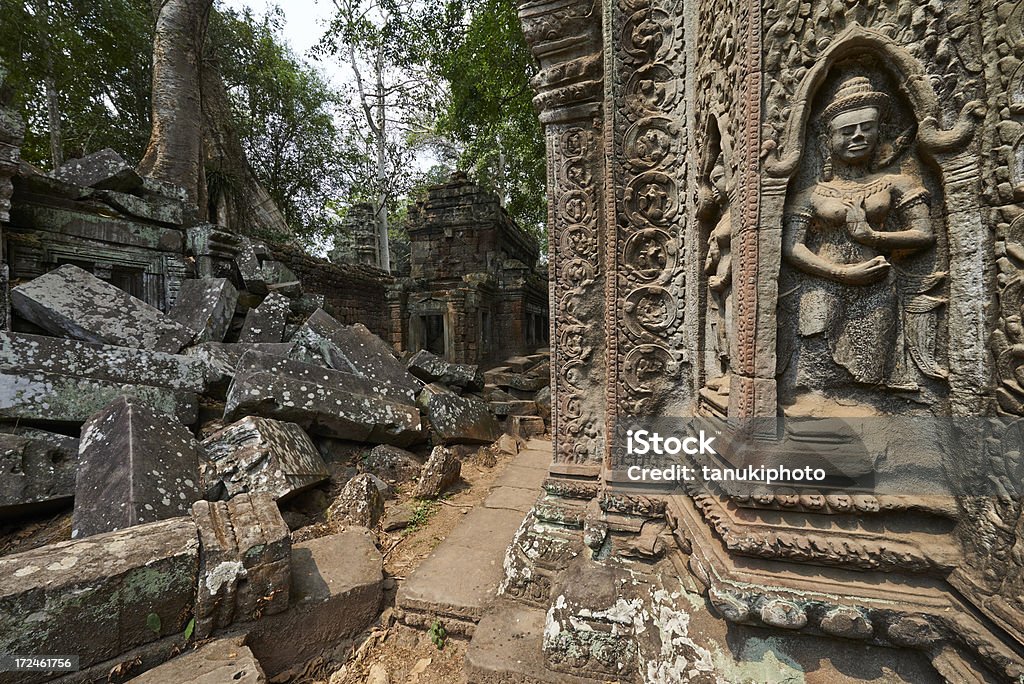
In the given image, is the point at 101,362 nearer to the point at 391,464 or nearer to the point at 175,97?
the point at 391,464

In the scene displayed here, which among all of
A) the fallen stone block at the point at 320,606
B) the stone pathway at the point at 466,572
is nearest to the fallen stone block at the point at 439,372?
the stone pathway at the point at 466,572

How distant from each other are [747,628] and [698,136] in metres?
1.99

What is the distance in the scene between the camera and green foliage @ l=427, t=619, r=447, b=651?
2.04 metres

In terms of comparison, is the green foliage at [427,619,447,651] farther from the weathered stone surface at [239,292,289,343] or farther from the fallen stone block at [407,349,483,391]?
the weathered stone surface at [239,292,289,343]

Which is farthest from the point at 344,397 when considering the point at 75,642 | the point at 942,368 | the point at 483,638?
the point at 942,368

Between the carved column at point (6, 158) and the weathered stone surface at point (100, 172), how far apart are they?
4.07ft

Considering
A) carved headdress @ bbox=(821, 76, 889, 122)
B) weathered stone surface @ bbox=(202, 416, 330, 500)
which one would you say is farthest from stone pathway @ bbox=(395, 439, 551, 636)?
carved headdress @ bbox=(821, 76, 889, 122)

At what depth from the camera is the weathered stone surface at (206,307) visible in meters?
4.72

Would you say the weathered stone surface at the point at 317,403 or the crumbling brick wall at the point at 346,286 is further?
the crumbling brick wall at the point at 346,286

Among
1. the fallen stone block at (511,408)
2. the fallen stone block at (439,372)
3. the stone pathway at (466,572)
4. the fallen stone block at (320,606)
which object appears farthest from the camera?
the fallen stone block at (511,408)

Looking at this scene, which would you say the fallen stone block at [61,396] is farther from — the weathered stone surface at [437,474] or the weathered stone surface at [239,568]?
the weathered stone surface at [437,474]

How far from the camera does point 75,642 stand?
159 centimetres

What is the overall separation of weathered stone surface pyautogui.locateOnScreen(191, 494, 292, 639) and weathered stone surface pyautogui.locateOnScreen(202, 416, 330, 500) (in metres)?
0.77

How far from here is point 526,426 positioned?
217 inches
